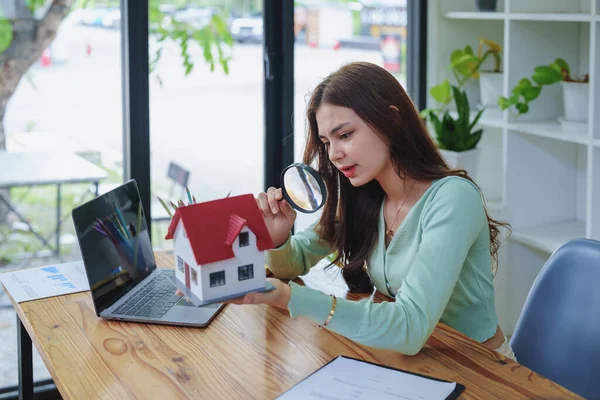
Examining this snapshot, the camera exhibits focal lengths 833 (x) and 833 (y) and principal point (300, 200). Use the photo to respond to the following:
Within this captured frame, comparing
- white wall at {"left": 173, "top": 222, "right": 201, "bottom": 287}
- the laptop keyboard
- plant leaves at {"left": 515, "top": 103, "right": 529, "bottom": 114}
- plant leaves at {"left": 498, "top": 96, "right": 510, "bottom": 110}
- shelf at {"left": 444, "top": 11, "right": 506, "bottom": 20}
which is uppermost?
shelf at {"left": 444, "top": 11, "right": 506, "bottom": 20}

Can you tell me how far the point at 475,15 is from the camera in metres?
2.93

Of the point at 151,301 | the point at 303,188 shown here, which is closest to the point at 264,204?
the point at 303,188

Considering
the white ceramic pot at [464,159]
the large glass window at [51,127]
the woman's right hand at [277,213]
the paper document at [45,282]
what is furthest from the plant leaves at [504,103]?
the paper document at [45,282]

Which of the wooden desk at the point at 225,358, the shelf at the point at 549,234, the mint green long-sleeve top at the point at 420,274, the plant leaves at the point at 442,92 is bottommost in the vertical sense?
the shelf at the point at 549,234

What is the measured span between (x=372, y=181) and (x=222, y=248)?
0.63m

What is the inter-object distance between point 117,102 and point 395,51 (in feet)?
3.64

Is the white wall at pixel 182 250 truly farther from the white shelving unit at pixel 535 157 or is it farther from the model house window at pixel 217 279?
the white shelving unit at pixel 535 157

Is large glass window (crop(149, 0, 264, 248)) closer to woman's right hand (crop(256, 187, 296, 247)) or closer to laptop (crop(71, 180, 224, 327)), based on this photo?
laptop (crop(71, 180, 224, 327))

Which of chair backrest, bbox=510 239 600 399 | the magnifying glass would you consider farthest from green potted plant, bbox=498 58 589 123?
the magnifying glass

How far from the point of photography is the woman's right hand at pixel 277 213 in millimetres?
1805

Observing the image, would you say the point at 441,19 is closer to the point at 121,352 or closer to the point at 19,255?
the point at 19,255

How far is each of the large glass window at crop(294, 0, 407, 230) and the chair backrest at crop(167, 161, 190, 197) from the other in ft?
1.38

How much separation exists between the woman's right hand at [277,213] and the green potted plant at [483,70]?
54.8 inches

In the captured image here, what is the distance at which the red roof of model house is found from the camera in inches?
53.0
